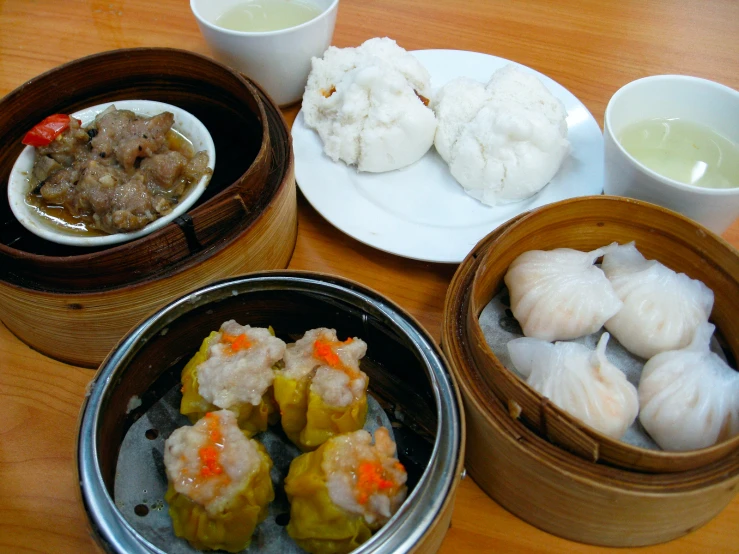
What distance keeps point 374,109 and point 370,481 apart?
0.95 m

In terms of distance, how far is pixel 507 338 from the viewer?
1.24 m

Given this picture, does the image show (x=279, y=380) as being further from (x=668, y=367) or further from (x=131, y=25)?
(x=131, y=25)

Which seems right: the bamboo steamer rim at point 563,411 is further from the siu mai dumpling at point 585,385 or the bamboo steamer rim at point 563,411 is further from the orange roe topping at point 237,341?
the orange roe topping at point 237,341

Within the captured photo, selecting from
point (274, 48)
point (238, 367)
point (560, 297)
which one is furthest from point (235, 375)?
point (274, 48)

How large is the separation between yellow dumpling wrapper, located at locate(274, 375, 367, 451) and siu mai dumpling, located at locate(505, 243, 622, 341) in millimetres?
394

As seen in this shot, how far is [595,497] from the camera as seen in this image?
36.1 inches

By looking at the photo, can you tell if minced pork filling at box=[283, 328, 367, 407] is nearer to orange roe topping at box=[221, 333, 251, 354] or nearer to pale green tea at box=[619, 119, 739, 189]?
orange roe topping at box=[221, 333, 251, 354]

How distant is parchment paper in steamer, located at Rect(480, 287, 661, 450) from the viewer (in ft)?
3.92

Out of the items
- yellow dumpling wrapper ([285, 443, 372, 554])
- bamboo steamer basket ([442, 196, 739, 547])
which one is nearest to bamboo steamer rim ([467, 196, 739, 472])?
bamboo steamer basket ([442, 196, 739, 547])

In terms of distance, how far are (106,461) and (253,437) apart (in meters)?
0.28

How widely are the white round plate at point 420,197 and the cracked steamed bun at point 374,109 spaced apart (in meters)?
0.04

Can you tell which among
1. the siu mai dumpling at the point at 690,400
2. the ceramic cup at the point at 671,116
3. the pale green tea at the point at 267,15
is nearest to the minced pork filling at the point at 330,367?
the siu mai dumpling at the point at 690,400

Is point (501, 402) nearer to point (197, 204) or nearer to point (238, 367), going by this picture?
point (238, 367)

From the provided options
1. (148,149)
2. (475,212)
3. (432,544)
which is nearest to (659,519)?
(432,544)
